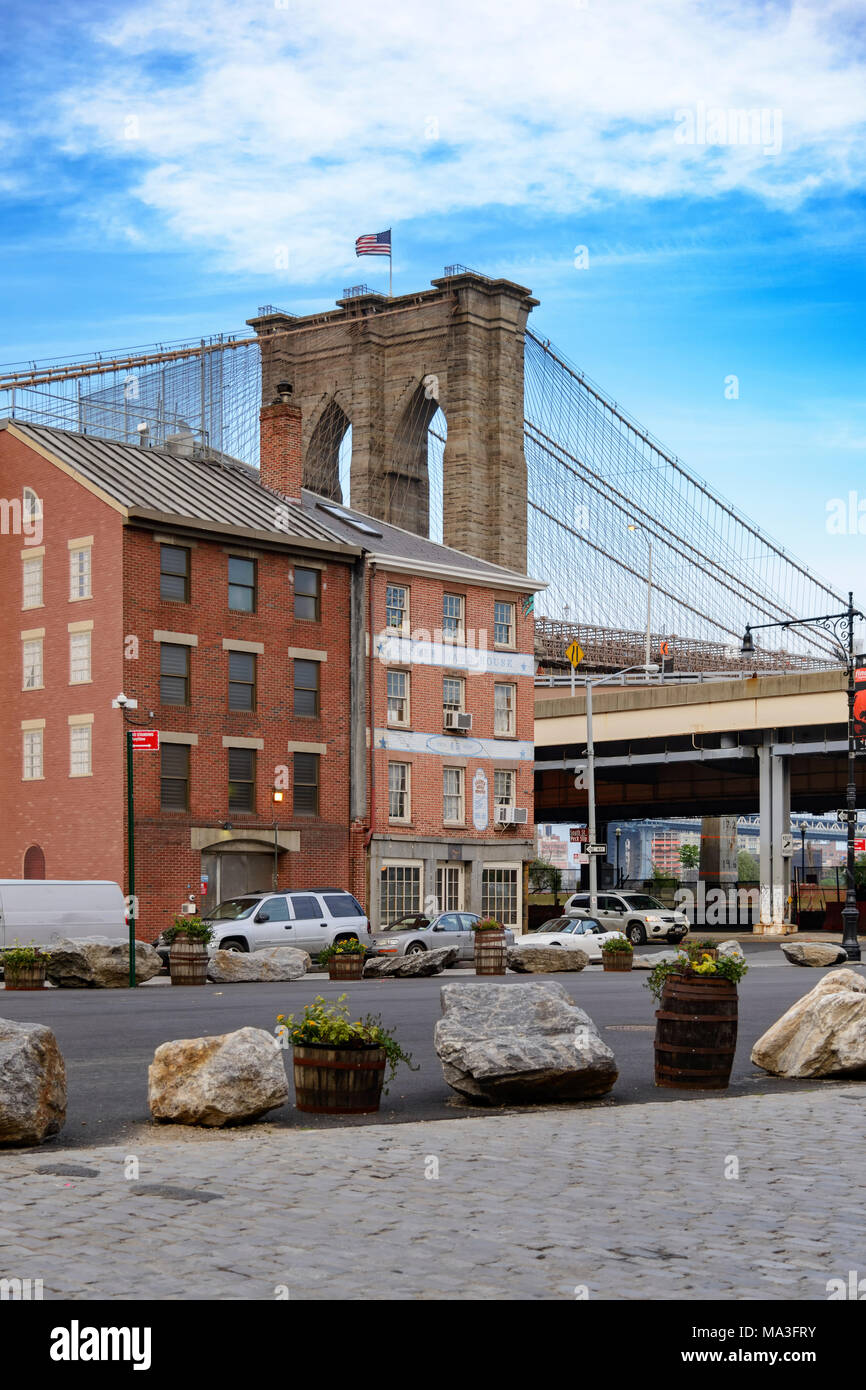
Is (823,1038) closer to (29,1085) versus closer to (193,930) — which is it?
(29,1085)

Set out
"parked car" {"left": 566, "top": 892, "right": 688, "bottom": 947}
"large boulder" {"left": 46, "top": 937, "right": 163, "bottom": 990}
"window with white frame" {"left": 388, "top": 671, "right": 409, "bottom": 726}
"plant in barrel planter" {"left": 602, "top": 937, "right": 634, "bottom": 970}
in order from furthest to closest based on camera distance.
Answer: "parked car" {"left": 566, "top": 892, "right": 688, "bottom": 947} → "window with white frame" {"left": 388, "top": 671, "right": 409, "bottom": 726} → "plant in barrel planter" {"left": 602, "top": 937, "right": 634, "bottom": 970} → "large boulder" {"left": 46, "top": 937, "right": 163, "bottom": 990}

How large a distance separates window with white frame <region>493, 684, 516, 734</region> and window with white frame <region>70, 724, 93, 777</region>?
1503 centimetres

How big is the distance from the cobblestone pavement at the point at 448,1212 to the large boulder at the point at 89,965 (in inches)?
741

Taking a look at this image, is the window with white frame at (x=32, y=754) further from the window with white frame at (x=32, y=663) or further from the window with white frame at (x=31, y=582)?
the window with white frame at (x=31, y=582)

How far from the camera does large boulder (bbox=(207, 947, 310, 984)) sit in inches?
1252

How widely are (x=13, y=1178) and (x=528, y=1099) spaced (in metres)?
5.31

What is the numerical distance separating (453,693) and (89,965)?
2317cm

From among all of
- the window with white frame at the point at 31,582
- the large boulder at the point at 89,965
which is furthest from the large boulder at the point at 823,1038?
the window with white frame at the point at 31,582

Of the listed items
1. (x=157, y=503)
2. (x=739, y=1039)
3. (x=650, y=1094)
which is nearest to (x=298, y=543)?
(x=157, y=503)

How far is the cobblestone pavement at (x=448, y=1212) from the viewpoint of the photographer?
695cm

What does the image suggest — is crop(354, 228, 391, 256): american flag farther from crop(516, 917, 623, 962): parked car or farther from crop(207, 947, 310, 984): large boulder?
crop(207, 947, 310, 984): large boulder

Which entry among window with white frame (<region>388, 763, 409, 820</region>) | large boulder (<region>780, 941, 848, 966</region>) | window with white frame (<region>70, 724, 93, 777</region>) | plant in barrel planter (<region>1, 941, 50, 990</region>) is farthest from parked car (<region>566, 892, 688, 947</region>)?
plant in barrel planter (<region>1, 941, 50, 990</region>)

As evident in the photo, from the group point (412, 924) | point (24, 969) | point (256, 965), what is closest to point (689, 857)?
point (412, 924)
